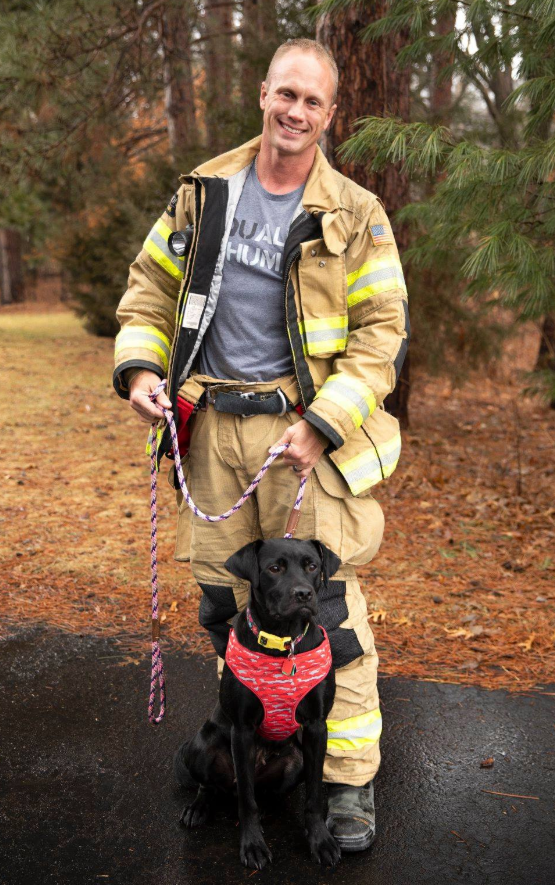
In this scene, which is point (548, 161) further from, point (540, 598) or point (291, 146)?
point (540, 598)

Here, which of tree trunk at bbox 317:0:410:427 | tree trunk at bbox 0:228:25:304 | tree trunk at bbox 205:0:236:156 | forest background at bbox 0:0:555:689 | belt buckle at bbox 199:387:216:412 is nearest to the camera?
belt buckle at bbox 199:387:216:412

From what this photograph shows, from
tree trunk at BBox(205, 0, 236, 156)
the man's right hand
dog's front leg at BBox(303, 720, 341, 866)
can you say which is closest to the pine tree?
the man's right hand

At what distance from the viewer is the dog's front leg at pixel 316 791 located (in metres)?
2.66

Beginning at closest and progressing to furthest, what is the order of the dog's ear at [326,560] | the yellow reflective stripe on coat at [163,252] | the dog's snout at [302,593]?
the dog's snout at [302,593] < the dog's ear at [326,560] < the yellow reflective stripe on coat at [163,252]

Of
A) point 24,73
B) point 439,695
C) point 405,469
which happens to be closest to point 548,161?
point 439,695

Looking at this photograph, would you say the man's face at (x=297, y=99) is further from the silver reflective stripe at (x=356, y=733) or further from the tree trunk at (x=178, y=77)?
the tree trunk at (x=178, y=77)

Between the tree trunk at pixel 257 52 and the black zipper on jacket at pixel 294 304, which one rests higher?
the tree trunk at pixel 257 52

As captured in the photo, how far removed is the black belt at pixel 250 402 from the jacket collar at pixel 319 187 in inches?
20.5

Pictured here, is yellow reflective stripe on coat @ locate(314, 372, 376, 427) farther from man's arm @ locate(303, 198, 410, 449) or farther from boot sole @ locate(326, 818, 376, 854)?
boot sole @ locate(326, 818, 376, 854)

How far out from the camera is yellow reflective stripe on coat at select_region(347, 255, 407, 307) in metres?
2.83

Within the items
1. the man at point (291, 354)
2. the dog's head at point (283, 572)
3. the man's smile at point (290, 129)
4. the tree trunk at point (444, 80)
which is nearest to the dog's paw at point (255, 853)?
the man at point (291, 354)

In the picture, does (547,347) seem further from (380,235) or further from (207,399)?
(207,399)

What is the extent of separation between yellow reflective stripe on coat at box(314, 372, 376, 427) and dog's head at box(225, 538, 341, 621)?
0.44 m

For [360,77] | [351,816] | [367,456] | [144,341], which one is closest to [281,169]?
[144,341]
